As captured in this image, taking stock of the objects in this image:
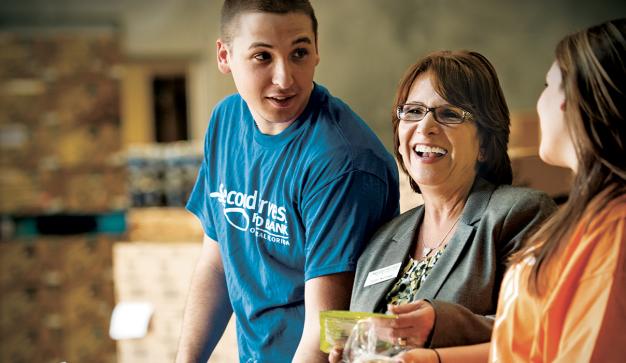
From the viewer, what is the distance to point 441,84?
5.36 feet

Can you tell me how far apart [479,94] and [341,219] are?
400mm

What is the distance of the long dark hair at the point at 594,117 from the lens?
1188 millimetres

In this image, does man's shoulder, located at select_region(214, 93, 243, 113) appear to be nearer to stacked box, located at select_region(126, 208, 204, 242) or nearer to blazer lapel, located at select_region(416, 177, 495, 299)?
blazer lapel, located at select_region(416, 177, 495, 299)

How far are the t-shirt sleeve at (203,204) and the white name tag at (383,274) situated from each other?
66cm

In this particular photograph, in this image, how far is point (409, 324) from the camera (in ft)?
4.72

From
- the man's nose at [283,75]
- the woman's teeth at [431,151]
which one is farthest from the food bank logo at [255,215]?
the woman's teeth at [431,151]

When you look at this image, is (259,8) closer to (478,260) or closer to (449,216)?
(449,216)

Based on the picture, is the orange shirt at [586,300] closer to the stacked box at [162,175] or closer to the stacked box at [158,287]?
the stacked box at [158,287]

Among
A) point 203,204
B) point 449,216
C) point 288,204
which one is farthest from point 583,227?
point 203,204

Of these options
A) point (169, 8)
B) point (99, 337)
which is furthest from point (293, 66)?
point (169, 8)

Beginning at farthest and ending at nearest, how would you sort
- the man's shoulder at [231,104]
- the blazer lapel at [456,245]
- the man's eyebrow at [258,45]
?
1. the man's shoulder at [231,104]
2. the man's eyebrow at [258,45]
3. the blazer lapel at [456,245]

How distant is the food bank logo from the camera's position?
186cm

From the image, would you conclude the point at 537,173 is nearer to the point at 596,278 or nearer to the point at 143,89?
the point at 596,278

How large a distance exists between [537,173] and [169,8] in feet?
17.2
